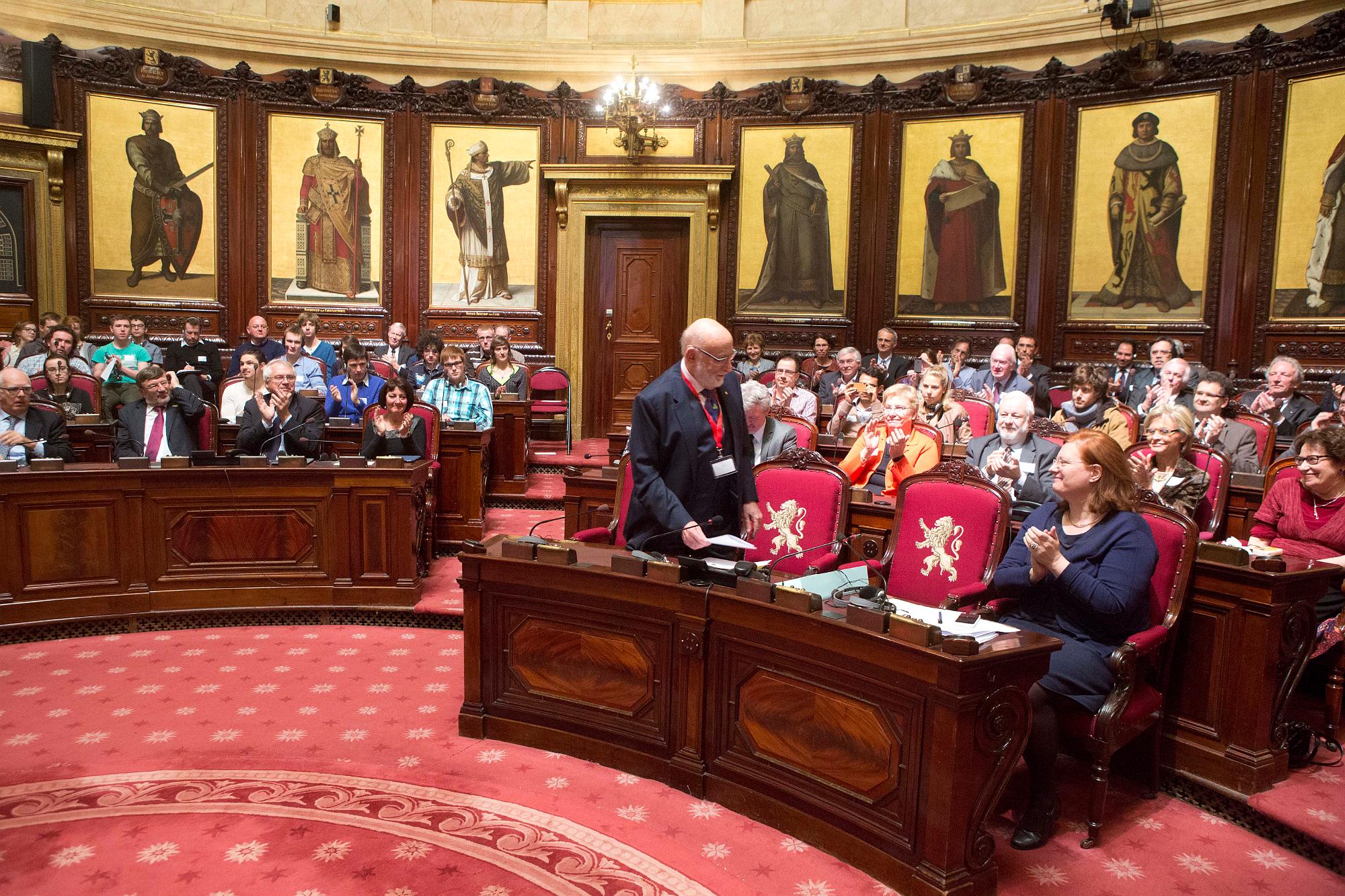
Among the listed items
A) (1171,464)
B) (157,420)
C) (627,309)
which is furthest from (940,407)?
(627,309)

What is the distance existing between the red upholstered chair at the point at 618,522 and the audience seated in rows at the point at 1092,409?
305cm

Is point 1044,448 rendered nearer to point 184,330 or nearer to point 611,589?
point 611,589

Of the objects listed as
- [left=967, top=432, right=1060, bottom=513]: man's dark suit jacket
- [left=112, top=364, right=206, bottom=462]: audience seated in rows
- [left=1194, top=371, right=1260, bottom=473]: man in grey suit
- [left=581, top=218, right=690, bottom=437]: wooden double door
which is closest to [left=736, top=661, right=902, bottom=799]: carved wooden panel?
[left=967, top=432, right=1060, bottom=513]: man's dark suit jacket

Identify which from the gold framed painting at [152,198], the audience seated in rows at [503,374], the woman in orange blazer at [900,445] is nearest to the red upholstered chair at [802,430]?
the woman in orange blazer at [900,445]

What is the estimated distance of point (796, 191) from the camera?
9.85 metres

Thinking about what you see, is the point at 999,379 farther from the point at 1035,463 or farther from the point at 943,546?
the point at 943,546

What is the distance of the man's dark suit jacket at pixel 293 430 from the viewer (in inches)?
213

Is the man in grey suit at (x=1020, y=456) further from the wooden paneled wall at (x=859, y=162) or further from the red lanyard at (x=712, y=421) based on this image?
the wooden paneled wall at (x=859, y=162)

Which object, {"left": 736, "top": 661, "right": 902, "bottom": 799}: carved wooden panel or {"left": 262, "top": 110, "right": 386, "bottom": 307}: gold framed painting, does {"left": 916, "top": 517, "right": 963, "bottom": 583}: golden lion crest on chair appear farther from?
{"left": 262, "top": 110, "right": 386, "bottom": 307}: gold framed painting

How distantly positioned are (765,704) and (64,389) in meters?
6.32

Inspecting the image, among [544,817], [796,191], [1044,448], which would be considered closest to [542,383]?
[796,191]

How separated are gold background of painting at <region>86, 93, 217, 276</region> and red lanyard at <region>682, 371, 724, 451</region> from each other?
A: 27.8ft

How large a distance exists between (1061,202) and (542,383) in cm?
534

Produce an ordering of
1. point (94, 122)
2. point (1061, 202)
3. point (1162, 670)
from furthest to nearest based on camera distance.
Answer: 1. point (94, 122)
2. point (1061, 202)
3. point (1162, 670)
